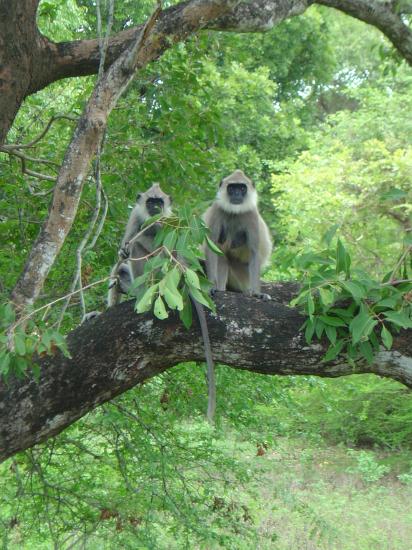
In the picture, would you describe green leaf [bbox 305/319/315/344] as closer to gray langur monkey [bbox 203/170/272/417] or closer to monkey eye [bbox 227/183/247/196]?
gray langur monkey [bbox 203/170/272/417]

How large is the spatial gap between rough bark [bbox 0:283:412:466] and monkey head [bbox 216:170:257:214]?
203 cm

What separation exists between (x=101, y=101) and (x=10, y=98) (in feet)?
1.67

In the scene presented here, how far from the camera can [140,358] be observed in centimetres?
318

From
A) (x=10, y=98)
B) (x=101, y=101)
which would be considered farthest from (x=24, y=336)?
(x=10, y=98)

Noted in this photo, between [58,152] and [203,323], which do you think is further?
[58,152]

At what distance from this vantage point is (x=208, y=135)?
542 cm

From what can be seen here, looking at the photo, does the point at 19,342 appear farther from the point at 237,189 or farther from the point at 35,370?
the point at 237,189

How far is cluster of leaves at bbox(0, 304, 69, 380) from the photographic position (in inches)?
99.3

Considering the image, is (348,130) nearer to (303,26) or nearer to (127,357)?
(303,26)

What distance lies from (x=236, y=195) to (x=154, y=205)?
25.2 inches

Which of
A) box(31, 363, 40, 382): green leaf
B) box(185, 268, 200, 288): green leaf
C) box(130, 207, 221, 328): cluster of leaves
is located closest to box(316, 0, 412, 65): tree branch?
box(130, 207, 221, 328): cluster of leaves

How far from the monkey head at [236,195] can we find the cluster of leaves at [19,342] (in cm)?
260

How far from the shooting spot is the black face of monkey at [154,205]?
4801mm

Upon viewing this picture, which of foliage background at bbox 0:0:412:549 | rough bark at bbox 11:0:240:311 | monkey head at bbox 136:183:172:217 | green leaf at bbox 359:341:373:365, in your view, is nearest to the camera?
green leaf at bbox 359:341:373:365
